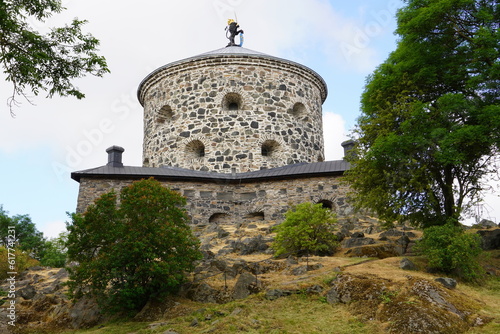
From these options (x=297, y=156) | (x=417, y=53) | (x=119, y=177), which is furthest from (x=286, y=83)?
(x=417, y=53)

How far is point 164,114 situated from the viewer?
76.9ft

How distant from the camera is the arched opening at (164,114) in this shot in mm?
23234

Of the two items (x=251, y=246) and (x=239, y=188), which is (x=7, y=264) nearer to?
(x=251, y=246)

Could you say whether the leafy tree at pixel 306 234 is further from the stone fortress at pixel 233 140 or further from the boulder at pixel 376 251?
the stone fortress at pixel 233 140

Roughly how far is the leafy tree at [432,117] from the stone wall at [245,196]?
5619 millimetres

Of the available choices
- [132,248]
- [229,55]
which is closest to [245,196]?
[229,55]

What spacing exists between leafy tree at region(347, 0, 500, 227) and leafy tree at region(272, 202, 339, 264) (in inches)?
51.0

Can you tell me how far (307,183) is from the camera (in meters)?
19.3

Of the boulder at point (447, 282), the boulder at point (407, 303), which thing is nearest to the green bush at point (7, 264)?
the boulder at point (407, 303)

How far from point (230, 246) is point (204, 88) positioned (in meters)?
10.1

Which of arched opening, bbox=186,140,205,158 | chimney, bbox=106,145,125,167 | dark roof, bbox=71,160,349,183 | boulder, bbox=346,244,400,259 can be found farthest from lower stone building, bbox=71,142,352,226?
boulder, bbox=346,244,400,259

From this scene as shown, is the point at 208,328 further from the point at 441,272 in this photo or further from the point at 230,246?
the point at 230,246

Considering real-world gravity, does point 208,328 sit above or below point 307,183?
below

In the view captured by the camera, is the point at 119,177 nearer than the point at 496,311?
No
